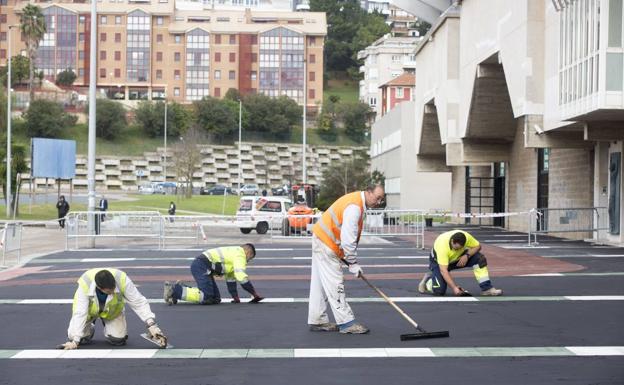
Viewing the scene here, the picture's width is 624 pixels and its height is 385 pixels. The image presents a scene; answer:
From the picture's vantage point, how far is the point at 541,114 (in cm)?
3544

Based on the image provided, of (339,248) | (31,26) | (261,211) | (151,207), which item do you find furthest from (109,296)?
(31,26)

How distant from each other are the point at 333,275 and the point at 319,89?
117m

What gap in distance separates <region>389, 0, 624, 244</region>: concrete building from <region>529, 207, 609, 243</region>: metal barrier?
0.05m

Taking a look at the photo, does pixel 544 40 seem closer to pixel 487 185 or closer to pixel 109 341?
pixel 487 185

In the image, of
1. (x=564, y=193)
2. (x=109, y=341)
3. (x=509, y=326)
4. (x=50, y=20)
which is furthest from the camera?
(x=50, y=20)

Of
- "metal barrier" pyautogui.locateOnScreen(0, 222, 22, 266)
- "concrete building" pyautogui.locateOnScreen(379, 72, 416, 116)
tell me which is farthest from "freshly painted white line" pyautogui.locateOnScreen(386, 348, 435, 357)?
"concrete building" pyautogui.locateOnScreen(379, 72, 416, 116)

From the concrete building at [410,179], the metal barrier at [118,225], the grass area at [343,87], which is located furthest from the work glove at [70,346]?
the grass area at [343,87]

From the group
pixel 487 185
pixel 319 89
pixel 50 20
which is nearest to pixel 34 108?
pixel 50 20

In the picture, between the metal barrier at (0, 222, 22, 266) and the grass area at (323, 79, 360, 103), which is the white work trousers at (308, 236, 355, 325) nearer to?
the metal barrier at (0, 222, 22, 266)

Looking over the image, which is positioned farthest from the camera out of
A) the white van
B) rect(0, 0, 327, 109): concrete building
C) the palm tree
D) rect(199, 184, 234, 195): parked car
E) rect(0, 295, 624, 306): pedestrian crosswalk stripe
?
rect(0, 0, 327, 109): concrete building

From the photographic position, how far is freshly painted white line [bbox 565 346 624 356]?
11.4 meters

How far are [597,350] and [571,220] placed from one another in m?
23.4

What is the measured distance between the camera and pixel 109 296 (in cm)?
1185

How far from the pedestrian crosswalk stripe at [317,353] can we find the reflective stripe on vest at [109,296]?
435 mm
